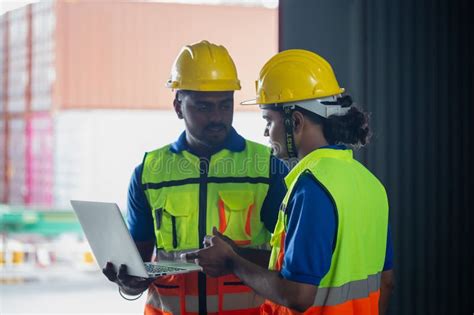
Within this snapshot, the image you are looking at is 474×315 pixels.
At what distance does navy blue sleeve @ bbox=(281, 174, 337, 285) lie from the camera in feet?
6.23

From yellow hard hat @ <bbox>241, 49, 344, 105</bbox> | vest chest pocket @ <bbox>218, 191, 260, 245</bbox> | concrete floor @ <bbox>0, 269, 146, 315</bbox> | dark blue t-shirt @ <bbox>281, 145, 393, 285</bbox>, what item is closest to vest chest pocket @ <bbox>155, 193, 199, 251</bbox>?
vest chest pocket @ <bbox>218, 191, 260, 245</bbox>

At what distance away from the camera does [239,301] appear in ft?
9.12

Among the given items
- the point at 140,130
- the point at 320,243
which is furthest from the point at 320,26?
the point at 140,130

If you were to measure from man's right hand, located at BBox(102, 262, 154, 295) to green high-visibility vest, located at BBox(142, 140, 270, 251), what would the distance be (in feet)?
0.60

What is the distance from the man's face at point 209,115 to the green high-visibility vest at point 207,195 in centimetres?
8

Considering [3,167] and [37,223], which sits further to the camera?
[3,167]

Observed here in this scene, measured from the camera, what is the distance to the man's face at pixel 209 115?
2.80 metres

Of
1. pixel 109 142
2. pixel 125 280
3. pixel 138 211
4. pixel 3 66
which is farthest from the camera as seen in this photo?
pixel 3 66

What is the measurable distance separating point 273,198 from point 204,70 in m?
0.57

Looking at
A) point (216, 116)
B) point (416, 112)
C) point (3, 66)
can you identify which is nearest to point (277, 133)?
point (216, 116)

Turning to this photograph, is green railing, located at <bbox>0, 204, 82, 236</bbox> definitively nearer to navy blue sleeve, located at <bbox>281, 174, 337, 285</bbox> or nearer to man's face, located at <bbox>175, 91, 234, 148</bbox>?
man's face, located at <bbox>175, 91, 234, 148</bbox>

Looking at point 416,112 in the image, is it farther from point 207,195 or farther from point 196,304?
point 196,304

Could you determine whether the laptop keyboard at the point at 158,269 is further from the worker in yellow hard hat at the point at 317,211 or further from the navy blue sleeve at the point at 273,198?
the navy blue sleeve at the point at 273,198

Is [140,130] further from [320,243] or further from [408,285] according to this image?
[320,243]
